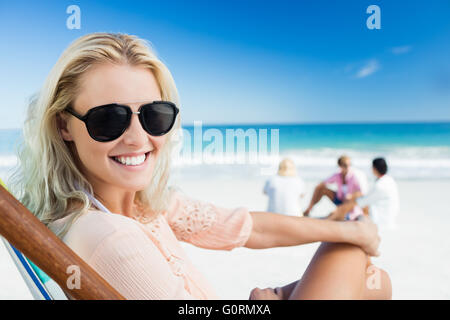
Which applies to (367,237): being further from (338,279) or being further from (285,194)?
(285,194)

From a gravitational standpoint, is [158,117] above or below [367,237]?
above

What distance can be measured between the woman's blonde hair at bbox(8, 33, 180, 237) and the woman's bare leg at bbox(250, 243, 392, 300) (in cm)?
71

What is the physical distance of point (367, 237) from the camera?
150 centimetres

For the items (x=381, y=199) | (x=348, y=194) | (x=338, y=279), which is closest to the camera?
(x=338, y=279)

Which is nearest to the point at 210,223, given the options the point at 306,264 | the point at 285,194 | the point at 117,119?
the point at 117,119

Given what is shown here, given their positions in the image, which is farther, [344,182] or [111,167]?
[344,182]

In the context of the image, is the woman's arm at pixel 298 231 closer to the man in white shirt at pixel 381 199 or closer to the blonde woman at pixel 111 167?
the blonde woman at pixel 111 167

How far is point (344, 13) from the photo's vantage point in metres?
32.8

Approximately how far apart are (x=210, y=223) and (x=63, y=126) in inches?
23.8

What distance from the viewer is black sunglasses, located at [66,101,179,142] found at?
111 cm

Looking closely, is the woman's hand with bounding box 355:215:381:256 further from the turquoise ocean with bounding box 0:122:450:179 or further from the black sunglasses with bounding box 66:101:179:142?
the turquoise ocean with bounding box 0:122:450:179
